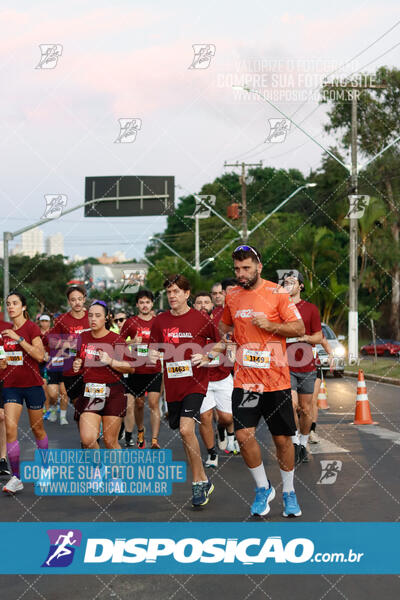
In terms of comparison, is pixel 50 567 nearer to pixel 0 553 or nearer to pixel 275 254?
pixel 0 553

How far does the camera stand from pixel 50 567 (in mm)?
5367

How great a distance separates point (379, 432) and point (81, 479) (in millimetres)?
4938

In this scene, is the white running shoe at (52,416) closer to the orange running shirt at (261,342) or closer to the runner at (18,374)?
the runner at (18,374)

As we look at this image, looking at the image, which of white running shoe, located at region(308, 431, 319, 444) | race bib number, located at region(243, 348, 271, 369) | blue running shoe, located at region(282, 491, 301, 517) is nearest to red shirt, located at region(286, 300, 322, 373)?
white running shoe, located at region(308, 431, 319, 444)

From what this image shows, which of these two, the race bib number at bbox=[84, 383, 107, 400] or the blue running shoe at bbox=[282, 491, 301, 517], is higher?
→ the race bib number at bbox=[84, 383, 107, 400]

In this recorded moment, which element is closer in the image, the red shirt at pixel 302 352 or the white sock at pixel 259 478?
the white sock at pixel 259 478

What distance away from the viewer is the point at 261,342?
6.53m

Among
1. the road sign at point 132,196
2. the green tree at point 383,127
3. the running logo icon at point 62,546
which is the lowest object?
the running logo icon at point 62,546

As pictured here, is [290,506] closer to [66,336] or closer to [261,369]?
[261,369]

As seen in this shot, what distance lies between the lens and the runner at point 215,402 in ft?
30.1

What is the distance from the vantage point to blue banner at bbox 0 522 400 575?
5.28 metres

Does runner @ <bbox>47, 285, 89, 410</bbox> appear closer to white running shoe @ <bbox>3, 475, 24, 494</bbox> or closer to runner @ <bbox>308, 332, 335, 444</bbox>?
white running shoe @ <bbox>3, 475, 24, 494</bbox>

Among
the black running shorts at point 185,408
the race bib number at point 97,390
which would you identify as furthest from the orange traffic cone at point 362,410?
the race bib number at point 97,390

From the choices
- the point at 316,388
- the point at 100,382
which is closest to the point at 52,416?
the point at 316,388
